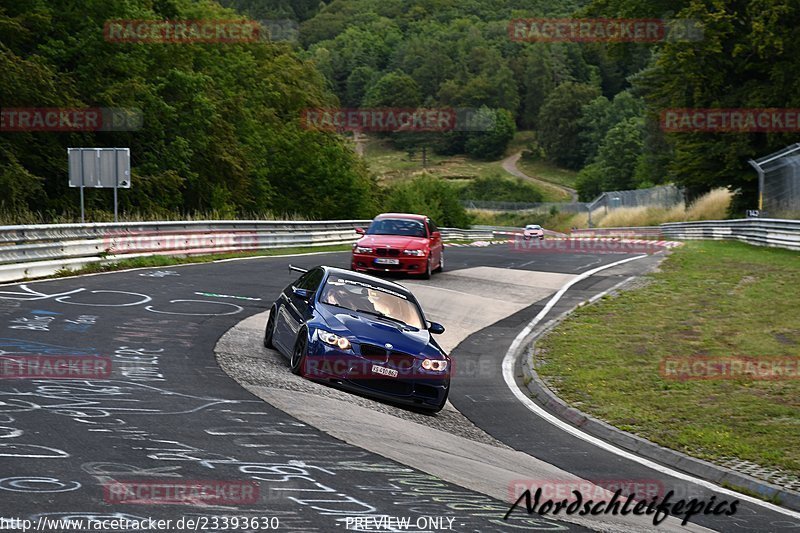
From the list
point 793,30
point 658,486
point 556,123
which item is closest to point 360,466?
point 658,486

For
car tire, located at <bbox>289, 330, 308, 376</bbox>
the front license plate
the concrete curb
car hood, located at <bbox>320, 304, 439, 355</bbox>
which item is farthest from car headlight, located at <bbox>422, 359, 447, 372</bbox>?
the concrete curb

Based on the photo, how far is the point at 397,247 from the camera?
2473 cm

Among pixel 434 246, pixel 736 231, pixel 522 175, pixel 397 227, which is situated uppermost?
pixel 522 175

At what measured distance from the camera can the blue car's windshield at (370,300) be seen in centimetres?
1300

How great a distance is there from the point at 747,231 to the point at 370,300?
1302 inches

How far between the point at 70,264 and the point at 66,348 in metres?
10.2

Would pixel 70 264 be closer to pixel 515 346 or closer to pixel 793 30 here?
pixel 515 346

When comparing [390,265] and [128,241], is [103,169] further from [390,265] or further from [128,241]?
[390,265]

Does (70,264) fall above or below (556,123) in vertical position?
below

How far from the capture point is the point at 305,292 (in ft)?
43.8

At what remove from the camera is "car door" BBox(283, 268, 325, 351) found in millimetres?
12680

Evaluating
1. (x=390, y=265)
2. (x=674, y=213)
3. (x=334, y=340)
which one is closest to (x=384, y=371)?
(x=334, y=340)

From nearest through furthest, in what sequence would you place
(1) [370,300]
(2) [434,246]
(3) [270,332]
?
(1) [370,300], (3) [270,332], (2) [434,246]

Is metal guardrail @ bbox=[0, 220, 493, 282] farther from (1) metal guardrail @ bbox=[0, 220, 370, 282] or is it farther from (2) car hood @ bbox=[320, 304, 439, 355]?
(2) car hood @ bbox=[320, 304, 439, 355]
